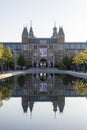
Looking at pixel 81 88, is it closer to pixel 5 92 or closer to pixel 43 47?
pixel 5 92

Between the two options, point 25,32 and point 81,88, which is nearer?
point 81,88

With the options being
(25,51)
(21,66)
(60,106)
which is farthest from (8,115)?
(25,51)

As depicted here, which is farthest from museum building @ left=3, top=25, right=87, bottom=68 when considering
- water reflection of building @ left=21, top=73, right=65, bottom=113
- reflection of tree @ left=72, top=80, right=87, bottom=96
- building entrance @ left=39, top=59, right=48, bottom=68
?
water reflection of building @ left=21, top=73, right=65, bottom=113

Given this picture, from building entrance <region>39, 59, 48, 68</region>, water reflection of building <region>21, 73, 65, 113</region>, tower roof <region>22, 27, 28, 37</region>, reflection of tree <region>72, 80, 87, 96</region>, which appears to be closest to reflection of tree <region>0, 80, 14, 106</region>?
water reflection of building <region>21, 73, 65, 113</region>

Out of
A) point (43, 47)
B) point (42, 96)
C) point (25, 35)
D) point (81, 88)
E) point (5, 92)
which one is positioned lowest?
point (43, 47)

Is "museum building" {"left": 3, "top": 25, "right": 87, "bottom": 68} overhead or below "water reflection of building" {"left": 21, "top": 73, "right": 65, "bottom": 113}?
below

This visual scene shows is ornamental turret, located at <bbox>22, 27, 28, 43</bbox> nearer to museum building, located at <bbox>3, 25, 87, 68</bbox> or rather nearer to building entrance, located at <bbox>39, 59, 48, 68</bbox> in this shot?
museum building, located at <bbox>3, 25, 87, 68</bbox>

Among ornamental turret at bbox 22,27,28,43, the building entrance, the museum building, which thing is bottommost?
the building entrance

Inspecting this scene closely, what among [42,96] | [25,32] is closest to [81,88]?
[42,96]

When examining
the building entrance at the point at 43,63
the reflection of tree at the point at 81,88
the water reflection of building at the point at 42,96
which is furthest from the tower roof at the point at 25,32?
the water reflection of building at the point at 42,96

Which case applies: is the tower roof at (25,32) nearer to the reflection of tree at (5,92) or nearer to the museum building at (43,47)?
the museum building at (43,47)

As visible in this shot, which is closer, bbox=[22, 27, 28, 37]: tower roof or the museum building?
the museum building

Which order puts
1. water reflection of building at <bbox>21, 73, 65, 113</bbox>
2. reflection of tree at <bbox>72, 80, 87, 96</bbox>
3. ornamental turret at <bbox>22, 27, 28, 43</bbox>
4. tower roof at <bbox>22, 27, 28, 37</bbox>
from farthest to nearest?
ornamental turret at <bbox>22, 27, 28, 43</bbox>
tower roof at <bbox>22, 27, 28, 37</bbox>
reflection of tree at <bbox>72, 80, 87, 96</bbox>
water reflection of building at <bbox>21, 73, 65, 113</bbox>

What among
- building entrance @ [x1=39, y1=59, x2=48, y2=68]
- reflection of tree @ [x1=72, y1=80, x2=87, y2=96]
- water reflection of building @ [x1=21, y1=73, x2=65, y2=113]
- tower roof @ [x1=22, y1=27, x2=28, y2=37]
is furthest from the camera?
tower roof @ [x1=22, y1=27, x2=28, y2=37]
